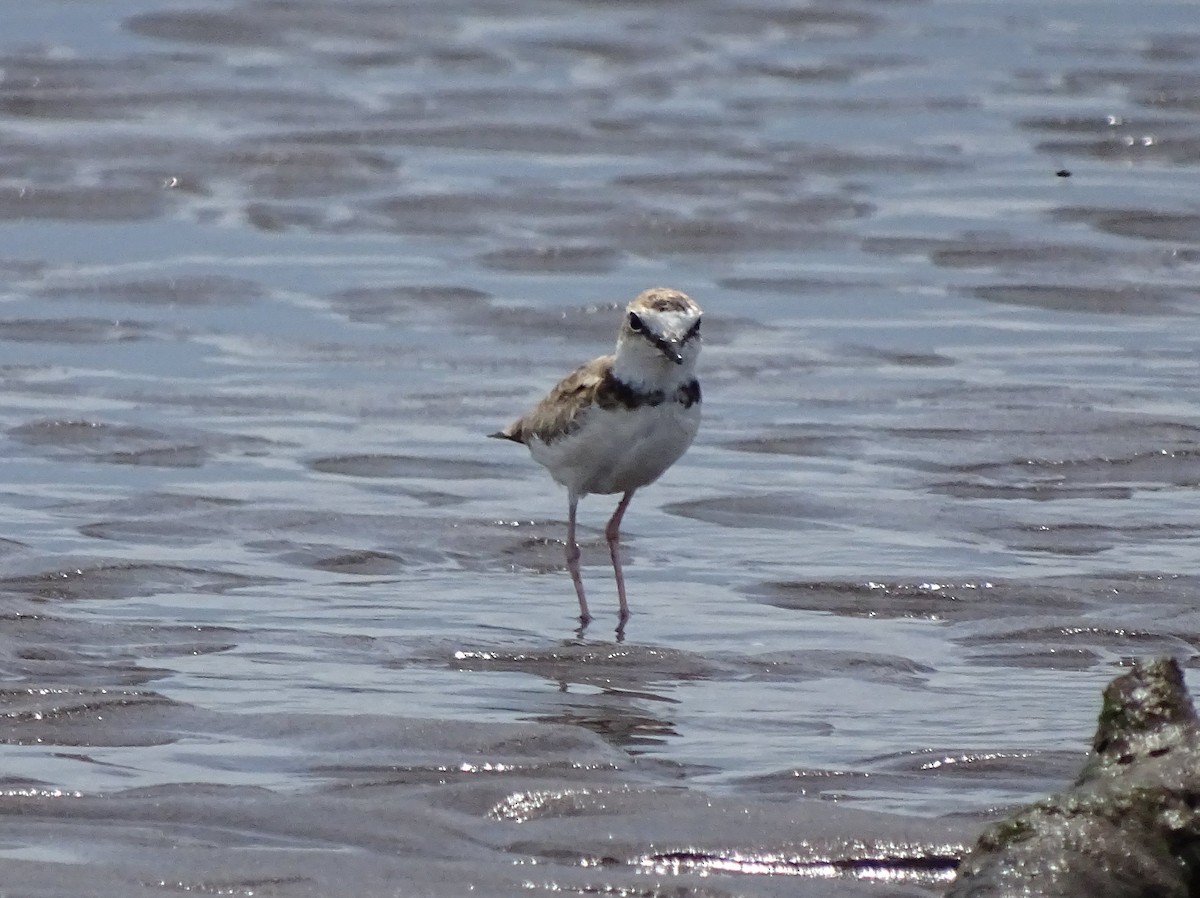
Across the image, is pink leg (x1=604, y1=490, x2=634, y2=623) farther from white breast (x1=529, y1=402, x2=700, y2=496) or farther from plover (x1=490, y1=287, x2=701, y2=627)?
white breast (x1=529, y1=402, x2=700, y2=496)

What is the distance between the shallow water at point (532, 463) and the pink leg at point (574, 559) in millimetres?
112

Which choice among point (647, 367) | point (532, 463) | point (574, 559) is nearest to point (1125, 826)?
point (647, 367)

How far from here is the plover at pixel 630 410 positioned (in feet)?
27.1

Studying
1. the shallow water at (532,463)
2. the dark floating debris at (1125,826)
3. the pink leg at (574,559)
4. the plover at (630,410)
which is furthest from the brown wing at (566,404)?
the dark floating debris at (1125,826)

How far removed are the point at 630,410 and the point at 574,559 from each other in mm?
675

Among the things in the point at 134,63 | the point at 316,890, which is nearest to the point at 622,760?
the point at 316,890

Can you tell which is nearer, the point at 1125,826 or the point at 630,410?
the point at 1125,826

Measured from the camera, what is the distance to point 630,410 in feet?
27.8

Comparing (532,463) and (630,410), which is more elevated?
(630,410)

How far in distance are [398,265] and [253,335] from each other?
5.68 ft

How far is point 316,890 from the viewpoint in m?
4.89

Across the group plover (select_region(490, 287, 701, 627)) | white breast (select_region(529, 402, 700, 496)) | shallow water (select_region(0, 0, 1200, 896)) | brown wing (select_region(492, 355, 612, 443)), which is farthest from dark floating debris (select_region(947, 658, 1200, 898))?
brown wing (select_region(492, 355, 612, 443))

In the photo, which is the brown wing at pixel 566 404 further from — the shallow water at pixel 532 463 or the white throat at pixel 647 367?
the shallow water at pixel 532 463

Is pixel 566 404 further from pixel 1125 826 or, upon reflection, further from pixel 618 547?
pixel 1125 826
